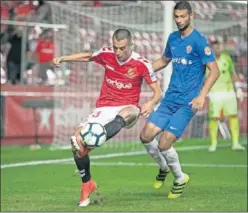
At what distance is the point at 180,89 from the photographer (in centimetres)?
1112

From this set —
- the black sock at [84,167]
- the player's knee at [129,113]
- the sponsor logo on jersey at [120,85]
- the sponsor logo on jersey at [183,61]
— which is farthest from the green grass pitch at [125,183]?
the sponsor logo on jersey at [183,61]

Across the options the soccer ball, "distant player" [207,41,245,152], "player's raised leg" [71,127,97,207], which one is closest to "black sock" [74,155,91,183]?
"player's raised leg" [71,127,97,207]

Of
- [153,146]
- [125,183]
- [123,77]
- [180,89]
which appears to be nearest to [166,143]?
[153,146]

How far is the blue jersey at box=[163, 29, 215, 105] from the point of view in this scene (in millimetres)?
10975

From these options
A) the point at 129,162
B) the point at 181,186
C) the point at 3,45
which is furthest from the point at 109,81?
the point at 3,45

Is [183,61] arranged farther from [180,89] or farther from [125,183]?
[125,183]

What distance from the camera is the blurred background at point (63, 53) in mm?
20656

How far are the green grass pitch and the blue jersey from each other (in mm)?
1210

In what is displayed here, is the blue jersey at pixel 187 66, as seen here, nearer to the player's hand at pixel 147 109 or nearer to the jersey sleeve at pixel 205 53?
the jersey sleeve at pixel 205 53

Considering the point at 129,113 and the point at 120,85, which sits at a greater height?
the point at 120,85

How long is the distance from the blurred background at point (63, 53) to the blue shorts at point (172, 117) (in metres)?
8.14

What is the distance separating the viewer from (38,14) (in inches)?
933

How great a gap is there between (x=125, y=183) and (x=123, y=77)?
236 cm

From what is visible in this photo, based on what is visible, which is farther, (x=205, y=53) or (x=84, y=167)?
(x=205, y=53)
